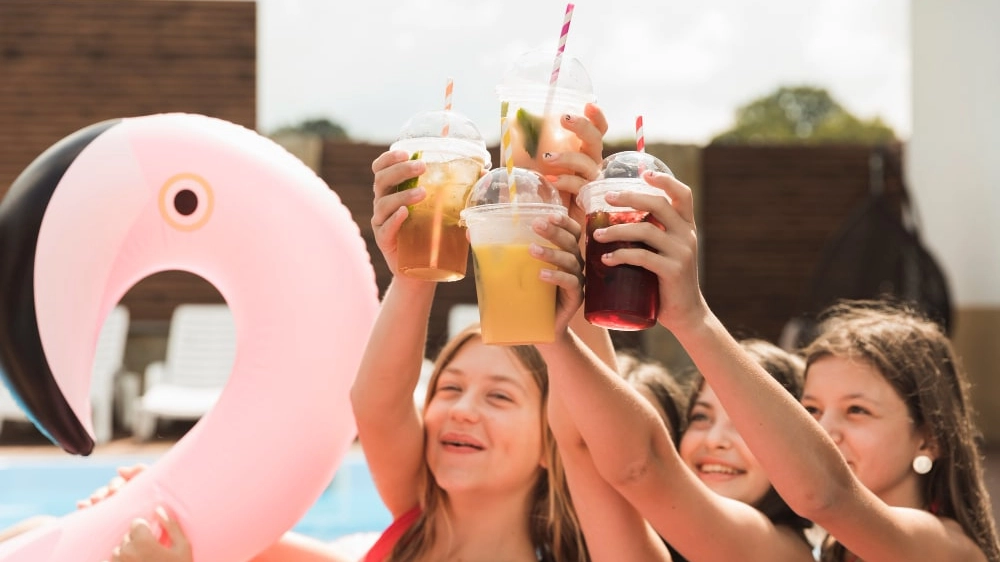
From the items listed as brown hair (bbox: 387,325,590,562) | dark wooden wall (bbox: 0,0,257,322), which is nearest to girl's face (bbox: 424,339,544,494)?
brown hair (bbox: 387,325,590,562)

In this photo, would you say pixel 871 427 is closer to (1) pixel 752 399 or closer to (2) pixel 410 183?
(1) pixel 752 399

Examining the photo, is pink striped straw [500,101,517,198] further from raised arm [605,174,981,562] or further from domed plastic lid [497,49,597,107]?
raised arm [605,174,981,562]

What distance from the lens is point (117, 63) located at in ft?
33.0

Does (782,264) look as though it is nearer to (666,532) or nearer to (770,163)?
(770,163)

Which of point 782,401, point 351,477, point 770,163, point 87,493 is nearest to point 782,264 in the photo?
point 770,163

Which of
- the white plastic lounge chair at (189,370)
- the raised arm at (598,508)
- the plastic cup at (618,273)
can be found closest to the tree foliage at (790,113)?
the white plastic lounge chair at (189,370)

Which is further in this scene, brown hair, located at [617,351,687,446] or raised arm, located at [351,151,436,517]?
brown hair, located at [617,351,687,446]

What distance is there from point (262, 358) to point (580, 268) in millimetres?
933

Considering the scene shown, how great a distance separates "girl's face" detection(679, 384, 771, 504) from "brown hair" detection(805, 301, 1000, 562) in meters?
0.23

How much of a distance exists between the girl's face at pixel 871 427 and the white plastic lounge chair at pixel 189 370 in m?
6.28

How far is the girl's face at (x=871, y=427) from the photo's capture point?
2.19 m

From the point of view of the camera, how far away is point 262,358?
2.16 m

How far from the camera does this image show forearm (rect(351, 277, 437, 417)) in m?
1.93

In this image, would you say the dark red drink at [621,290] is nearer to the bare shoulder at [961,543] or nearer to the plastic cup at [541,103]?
the plastic cup at [541,103]
